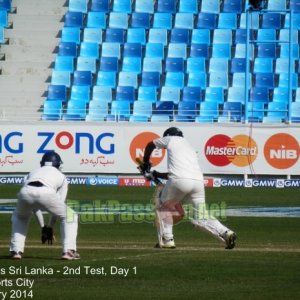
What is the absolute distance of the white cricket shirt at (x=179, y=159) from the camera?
16.3 meters

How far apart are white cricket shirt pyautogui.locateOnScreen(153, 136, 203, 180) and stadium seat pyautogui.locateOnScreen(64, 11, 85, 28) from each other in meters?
27.7

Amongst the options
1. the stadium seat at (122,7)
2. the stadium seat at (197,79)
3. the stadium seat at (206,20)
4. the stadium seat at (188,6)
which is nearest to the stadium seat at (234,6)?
the stadium seat at (206,20)

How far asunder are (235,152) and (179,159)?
59.1 feet

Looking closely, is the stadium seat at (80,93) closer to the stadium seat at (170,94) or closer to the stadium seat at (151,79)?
the stadium seat at (151,79)

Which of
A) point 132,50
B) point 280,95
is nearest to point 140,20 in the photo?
point 132,50

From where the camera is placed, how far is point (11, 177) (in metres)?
35.2

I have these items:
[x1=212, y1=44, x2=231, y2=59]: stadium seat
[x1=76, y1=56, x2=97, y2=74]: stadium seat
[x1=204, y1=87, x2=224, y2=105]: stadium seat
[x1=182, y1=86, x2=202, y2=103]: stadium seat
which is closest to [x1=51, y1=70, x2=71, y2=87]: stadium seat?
[x1=76, y1=56, x2=97, y2=74]: stadium seat

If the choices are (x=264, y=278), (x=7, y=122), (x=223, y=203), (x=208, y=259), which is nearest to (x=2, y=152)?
(x=7, y=122)

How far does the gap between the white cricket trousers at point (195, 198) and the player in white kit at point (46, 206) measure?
206cm

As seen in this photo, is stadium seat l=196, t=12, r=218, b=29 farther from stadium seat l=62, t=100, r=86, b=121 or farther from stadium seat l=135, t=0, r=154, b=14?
stadium seat l=62, t=100, r=86, b=121

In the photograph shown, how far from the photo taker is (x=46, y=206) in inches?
572

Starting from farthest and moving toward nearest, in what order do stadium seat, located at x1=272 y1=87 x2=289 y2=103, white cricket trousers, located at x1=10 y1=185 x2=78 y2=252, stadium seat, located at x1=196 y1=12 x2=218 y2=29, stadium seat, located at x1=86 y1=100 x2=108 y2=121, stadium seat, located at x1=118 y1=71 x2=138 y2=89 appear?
stadium seat, located at x1=196 y1=12 x2=218 y2=29 → stadium seat, located at x1=118 y1=71 x2=138 y2=89 → stadium seat, located at x1=272 y1=87 x2=289 y2=103 → stadium seat, located at x1=86 y1=100 x2=108 y2=121 → white cricket trousers, located at x1=10 y1=185 x2=78 y2=252

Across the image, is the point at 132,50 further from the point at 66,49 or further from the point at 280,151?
the point at 280,151

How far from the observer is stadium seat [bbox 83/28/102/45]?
4362 cm
